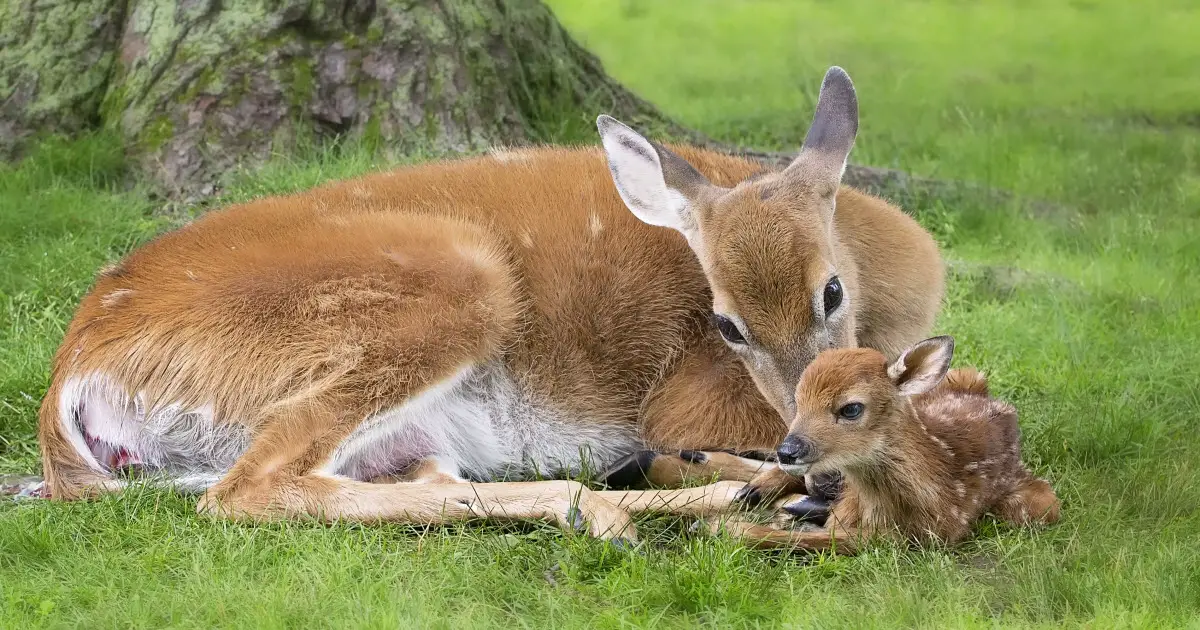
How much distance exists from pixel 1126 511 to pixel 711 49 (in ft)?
35.0

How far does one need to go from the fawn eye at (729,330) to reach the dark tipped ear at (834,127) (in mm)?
744

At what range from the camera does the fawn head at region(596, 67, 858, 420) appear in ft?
14.2

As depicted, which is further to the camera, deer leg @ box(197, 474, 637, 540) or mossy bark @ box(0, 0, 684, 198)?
mossy bark @ box(0, 0, 684, 198)

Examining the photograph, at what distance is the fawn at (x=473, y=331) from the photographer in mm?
4375

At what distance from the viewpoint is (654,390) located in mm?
5016

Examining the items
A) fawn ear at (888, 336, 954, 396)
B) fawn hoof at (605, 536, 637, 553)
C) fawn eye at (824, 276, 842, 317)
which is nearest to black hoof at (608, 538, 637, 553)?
fawn hoof at (605, 536, 637, 553)

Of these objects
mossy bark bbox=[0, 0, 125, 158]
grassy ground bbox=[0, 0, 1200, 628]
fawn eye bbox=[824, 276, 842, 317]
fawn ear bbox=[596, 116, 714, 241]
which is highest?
fawn ear bbox=[596, 116, 714, 241]

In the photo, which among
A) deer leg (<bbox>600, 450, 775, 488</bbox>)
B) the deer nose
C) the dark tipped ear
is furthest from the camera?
the dark tipped ear

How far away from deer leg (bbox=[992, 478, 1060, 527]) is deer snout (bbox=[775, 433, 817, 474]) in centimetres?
88

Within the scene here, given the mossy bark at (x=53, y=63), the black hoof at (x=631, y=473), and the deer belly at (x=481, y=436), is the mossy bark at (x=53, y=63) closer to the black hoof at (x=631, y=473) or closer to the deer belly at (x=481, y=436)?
the deer belly at (x=481, y=436)

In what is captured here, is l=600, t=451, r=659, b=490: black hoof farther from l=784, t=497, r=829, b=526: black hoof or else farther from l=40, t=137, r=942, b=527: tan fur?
l=784, t=497, r=829, b=526: black hoof

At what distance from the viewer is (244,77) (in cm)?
731

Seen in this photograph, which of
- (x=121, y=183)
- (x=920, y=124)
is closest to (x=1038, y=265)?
(x=920, y=124)

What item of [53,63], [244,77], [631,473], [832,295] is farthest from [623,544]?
[53,63]
